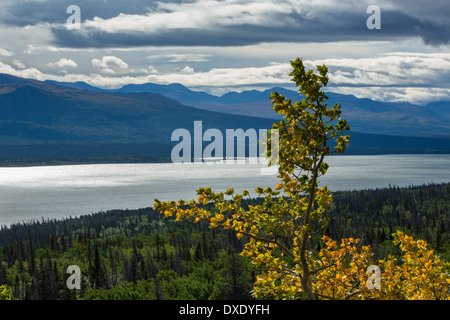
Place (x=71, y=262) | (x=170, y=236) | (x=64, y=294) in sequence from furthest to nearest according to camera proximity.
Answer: (x=170, y=236) → (x=71, y=262) → (x=64, y=294)

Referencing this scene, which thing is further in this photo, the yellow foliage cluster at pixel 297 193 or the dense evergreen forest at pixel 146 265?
the dense evergreen forest at pixel 146 265

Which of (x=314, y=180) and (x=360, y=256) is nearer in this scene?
(x=314, y=180)

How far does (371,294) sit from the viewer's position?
580 inches

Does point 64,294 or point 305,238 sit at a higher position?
point 305,238

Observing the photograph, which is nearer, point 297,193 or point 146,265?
point 297,193

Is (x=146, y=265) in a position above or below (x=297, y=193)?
below

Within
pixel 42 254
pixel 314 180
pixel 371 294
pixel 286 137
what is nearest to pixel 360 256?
pixel 371 294

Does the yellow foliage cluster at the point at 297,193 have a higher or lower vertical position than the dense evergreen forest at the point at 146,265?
higher

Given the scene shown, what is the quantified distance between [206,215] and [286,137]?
287 centimetres

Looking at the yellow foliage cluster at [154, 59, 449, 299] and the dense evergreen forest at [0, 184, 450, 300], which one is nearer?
the yellow foliage cluster at [154, 59, 449, 299]

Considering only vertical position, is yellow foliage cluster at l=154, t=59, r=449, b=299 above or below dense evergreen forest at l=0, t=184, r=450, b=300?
above

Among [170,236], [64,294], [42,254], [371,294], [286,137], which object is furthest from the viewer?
[170,236]
